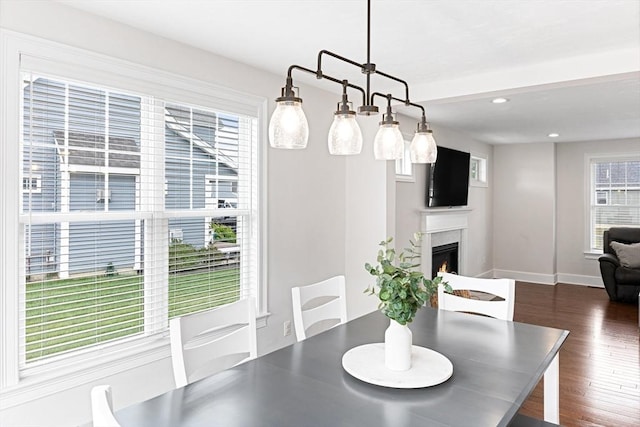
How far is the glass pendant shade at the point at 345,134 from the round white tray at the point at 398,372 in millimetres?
849

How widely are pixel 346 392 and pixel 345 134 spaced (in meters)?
0.95

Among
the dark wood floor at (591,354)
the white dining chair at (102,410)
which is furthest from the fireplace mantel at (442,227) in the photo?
the white dining chair at (102,410)

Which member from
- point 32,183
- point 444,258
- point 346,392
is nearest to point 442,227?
point 444,258

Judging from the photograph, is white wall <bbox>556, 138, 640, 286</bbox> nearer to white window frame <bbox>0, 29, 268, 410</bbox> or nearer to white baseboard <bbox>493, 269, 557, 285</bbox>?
white baseboard <bbox>493, 269, 557, 285</bbox>

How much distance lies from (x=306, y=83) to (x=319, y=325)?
2227mm

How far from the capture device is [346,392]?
57.7 inches

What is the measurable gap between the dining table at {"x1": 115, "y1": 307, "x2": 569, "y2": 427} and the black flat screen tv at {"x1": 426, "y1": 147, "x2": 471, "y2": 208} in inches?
139

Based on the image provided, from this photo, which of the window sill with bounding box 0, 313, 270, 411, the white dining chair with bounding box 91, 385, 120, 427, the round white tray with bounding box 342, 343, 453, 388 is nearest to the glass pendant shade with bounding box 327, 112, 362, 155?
the round white tray with bounding box 342, 343, 453, 388

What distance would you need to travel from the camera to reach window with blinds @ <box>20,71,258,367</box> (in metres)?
2.27

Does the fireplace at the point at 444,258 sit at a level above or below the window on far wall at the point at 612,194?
below

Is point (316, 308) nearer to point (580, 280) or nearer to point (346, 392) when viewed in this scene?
point (346, 392)

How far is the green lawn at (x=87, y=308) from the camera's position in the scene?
7.47 feet

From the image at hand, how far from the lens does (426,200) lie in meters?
5.43

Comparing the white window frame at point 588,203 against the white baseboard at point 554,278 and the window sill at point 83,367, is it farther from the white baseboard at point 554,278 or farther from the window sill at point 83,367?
the window sill at point 83,367
